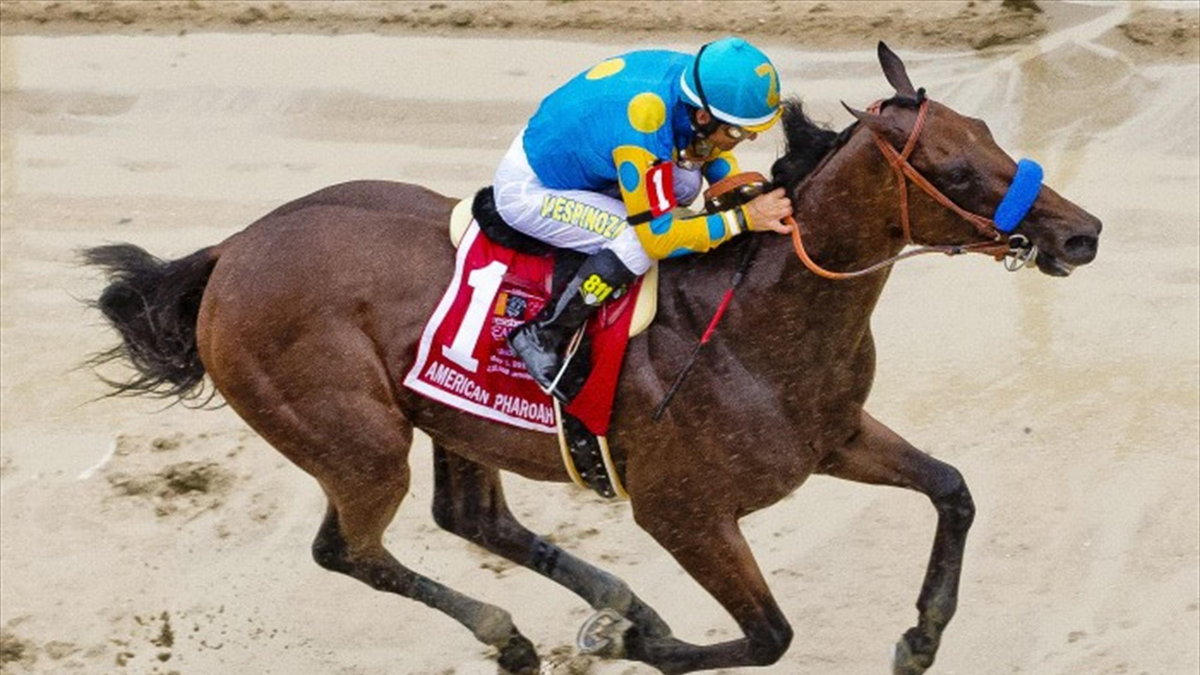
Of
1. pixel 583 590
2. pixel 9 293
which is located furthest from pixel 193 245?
pixel 583 590

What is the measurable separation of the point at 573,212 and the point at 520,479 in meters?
2.25

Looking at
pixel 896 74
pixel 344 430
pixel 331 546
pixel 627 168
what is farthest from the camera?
pixel 331 546

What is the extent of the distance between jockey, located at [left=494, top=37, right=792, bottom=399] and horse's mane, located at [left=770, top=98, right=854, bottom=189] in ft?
0.23

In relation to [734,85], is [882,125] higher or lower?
lower

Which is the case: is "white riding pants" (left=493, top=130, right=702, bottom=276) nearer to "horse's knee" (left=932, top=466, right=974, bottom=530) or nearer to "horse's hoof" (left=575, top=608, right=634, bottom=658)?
"horse's knee" (left=932, top=466, right=974, bottom=530)

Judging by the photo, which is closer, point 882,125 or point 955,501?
point 882,125

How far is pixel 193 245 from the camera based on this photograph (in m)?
9.71

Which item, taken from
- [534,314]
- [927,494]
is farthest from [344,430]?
[927,494]

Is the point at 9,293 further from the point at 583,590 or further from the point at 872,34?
the point at 872,34

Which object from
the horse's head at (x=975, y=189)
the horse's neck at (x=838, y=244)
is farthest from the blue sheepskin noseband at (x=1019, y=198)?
the horse's neck at (x=838, y=244)

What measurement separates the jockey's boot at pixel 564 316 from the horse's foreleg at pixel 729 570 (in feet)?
1.55

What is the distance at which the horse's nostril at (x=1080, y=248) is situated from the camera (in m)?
5.21

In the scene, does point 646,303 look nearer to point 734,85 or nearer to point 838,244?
point 838,244

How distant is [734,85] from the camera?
5293mm
